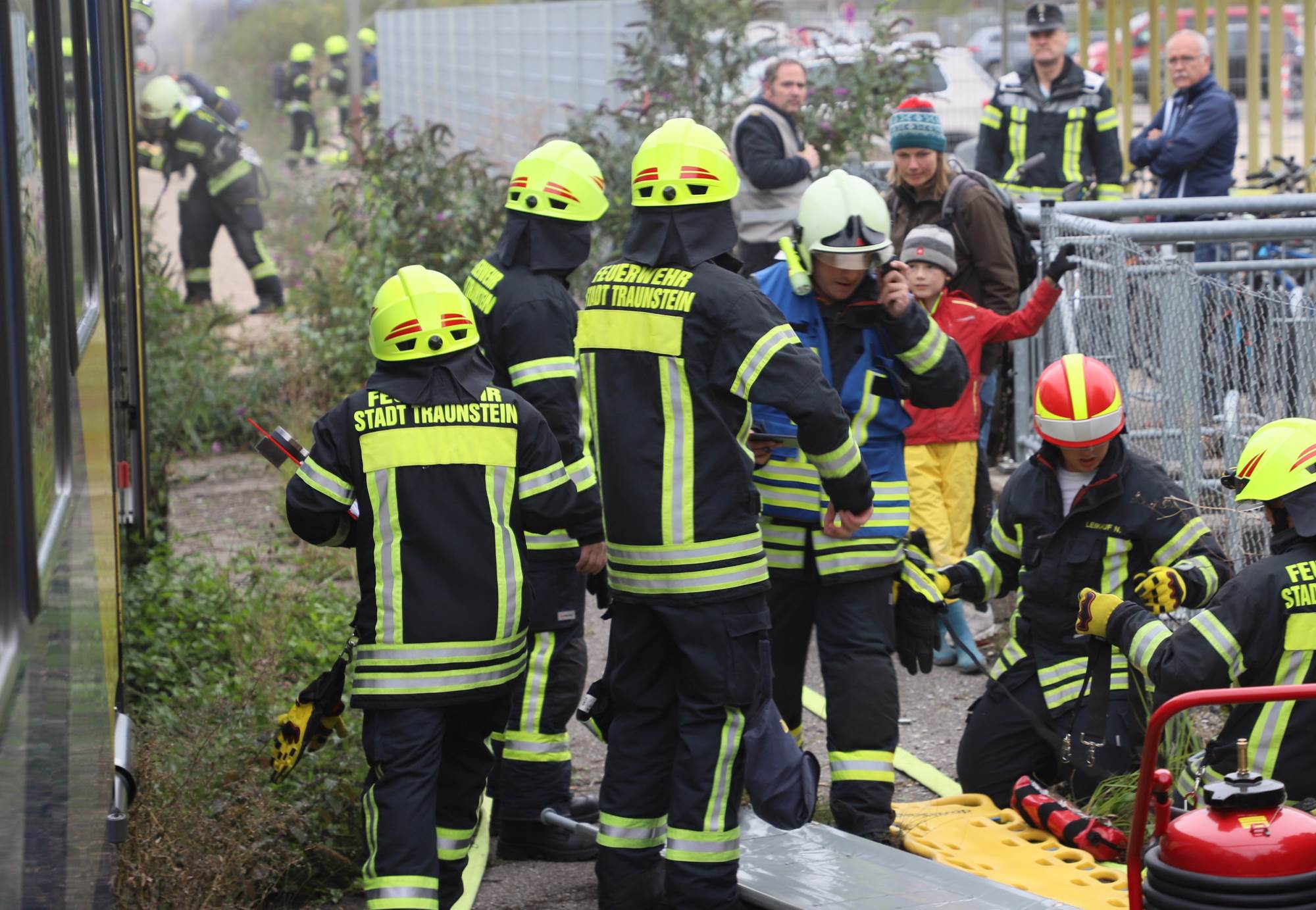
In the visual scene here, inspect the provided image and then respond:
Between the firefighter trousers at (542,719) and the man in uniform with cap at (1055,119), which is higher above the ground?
the man in uniform with cap at (1055,119)

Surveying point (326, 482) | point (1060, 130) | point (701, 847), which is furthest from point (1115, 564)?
point (1060, 130)

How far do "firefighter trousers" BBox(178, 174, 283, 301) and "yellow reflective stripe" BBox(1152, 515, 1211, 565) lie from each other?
9.53 meters

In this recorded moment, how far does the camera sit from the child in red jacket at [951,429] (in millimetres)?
5664

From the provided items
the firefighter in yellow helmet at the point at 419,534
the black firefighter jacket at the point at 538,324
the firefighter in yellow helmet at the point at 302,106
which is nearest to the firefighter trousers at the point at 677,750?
the firefighter in yellow helmet at the point at 419,534

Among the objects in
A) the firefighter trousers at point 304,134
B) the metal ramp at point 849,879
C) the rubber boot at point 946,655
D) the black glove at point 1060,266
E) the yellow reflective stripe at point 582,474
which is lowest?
the metal ramp at point 849,879

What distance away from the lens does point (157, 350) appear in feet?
31.3

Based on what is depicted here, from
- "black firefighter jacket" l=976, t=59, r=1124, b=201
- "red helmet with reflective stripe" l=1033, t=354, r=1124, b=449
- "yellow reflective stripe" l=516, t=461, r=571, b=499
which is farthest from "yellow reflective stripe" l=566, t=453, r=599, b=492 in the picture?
"black firefighter jacket" l=976, t=59, r=1124, b=201

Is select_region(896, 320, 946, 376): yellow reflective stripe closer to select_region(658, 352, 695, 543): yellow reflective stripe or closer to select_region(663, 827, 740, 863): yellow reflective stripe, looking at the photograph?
select_region(658, 352, 695, 543): yellow reflective stripe

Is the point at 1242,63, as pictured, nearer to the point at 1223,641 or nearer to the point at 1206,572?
the point at 1206,572

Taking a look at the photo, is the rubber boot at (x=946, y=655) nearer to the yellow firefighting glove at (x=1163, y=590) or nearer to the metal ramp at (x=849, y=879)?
the metal ramp at (x=849, y=879)

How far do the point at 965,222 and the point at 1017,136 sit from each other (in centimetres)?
255

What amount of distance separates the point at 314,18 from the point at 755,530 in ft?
92.3

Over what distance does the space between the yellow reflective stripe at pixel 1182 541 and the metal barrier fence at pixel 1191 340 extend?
47cm

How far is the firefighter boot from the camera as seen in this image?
4.57 meters
